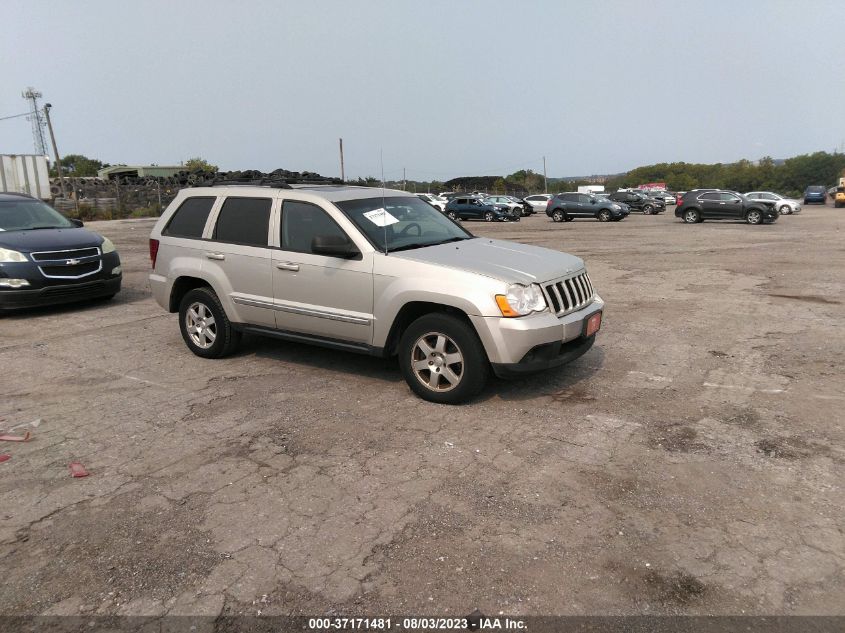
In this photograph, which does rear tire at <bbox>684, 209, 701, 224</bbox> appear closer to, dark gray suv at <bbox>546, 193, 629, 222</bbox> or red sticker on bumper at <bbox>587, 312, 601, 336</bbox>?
dark gray suv at <bbox>546, 193, 629, 222</bbox>

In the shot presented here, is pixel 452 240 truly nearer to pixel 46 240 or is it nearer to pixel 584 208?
pixel 46 240

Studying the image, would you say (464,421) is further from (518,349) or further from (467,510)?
(467,510)

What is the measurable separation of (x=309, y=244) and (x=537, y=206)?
42.5m

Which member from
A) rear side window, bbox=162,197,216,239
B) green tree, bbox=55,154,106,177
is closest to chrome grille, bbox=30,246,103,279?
rear side window, bbox=162,197,216,239

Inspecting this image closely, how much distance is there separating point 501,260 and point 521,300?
0.61 metres

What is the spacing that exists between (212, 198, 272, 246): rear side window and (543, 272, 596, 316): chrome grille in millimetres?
2722

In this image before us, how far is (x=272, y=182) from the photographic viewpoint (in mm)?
6168

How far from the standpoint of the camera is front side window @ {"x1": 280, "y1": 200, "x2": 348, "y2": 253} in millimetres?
5590

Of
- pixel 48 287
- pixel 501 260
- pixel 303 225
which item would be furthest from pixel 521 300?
pixel 48 287

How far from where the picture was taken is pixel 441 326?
488 cm

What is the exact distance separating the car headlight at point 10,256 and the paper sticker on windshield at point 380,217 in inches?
222

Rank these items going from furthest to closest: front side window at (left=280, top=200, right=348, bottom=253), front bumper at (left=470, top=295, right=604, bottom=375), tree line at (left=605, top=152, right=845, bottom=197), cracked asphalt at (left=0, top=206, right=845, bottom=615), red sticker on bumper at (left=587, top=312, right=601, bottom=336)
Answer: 1. tree line at (left=605, top=152, right=845, bottom=197)
2. front side window at (left=280, top=200, right=348, bottom=253)
3. red sticker on bumper at (left=587, top=312, right=601, bottom=336)
4. front bumper at (left=470, top=295, right=604, bottom=375)
5. cracked asphalt at (left=0, top=206, right=845, bottom=615)

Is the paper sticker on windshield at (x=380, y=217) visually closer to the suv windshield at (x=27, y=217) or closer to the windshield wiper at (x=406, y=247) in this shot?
the windshield wiper at (x=406, y=247)

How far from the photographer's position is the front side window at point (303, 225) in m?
5.59
